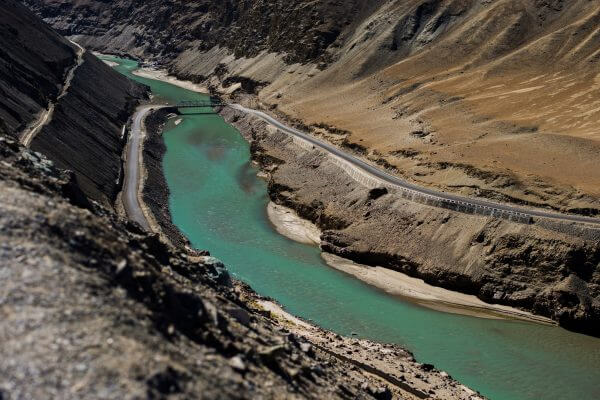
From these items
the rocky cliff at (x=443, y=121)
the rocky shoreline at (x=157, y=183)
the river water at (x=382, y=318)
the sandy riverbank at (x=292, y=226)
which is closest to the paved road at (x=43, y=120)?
the rocky shoreline at (x=157, y=183)

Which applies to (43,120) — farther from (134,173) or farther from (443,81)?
(443,81)

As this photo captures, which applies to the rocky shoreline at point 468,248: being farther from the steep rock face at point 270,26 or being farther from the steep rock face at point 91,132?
the steep rock face at point 270,26

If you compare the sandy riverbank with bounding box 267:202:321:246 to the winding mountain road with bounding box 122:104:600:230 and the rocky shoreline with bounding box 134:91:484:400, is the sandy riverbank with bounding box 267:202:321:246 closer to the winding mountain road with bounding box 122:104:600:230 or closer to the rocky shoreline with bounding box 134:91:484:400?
the winding mountain road with bounding box 122:104:600:230

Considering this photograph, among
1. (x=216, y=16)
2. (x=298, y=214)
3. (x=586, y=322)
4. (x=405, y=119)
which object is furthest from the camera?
(x=216, y=16)

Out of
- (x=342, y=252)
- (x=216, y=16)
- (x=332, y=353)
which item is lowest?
(x=332, y=353)

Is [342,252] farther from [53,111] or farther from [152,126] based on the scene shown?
[152,126]

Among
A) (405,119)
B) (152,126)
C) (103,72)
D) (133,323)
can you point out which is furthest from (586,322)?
(103,72)
